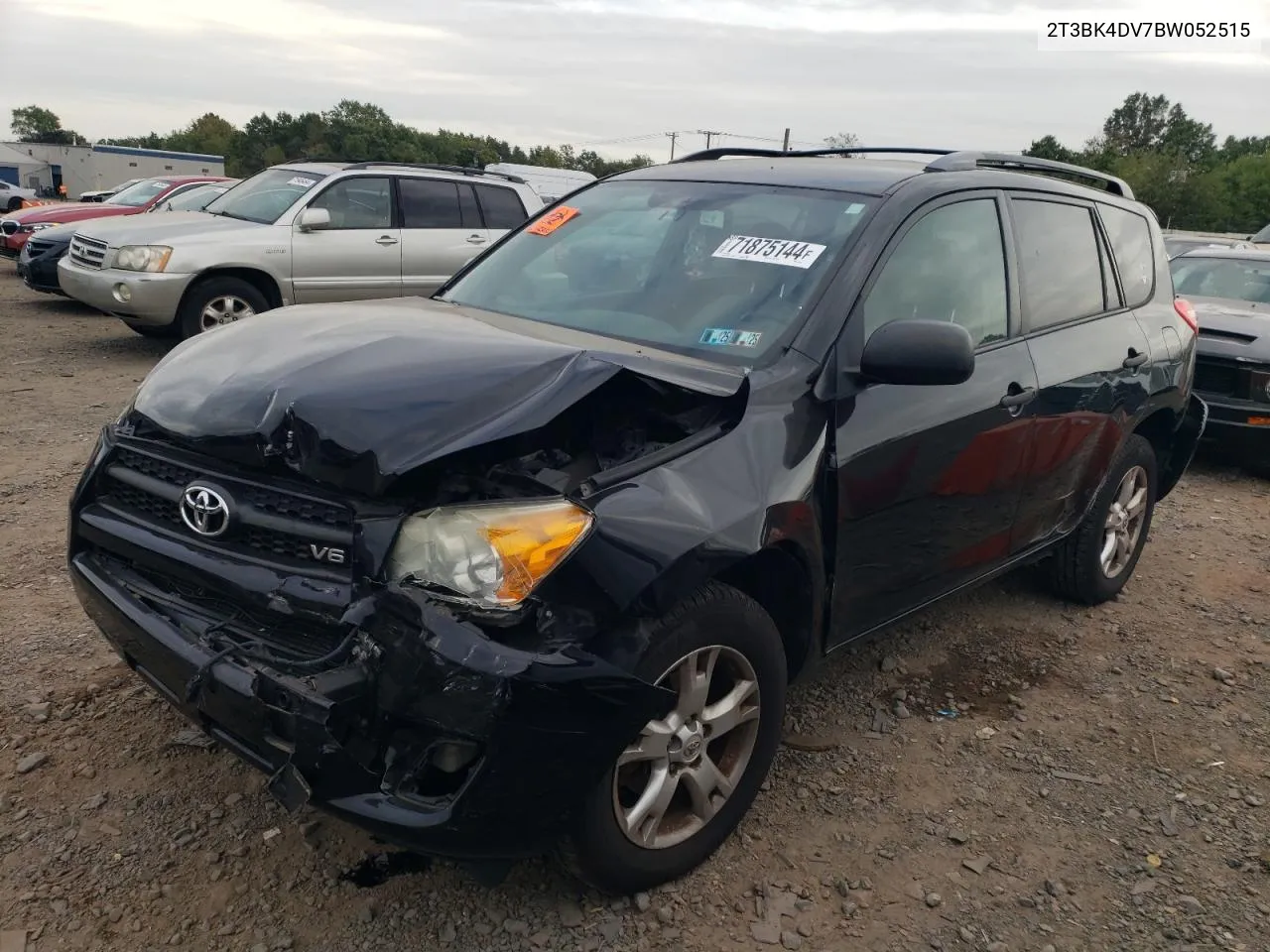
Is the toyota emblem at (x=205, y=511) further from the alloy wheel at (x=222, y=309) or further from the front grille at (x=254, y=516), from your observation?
the alloy wheel at (x=222, y=309)

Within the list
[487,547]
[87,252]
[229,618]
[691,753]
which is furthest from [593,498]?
[87,252]

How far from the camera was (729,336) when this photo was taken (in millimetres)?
2861

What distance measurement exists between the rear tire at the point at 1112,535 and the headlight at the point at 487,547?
9.77 ft

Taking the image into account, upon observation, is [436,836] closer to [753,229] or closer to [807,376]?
[807,376]

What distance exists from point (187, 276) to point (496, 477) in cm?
713


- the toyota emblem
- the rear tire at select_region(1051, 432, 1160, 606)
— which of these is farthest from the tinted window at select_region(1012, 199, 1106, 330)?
the toyota emblem

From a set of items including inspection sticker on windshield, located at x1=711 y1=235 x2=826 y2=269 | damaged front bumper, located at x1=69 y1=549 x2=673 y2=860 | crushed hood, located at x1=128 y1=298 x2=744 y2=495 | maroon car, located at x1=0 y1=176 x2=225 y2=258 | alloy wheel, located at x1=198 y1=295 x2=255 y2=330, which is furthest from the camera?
maroon car, located at x1=0 y1=176 x2=225 y2=258

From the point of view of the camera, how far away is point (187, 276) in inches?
324

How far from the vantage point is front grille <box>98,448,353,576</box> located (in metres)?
2.18

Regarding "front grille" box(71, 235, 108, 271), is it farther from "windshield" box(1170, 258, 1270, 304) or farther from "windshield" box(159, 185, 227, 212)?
"windshield" box(1170, 258, 1270, 304)

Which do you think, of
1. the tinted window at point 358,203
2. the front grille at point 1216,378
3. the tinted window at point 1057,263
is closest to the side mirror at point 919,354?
the tinted window at point 1057,263

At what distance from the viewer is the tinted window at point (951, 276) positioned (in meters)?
3.00

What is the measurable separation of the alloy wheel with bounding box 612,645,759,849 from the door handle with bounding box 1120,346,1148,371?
97.8 inches

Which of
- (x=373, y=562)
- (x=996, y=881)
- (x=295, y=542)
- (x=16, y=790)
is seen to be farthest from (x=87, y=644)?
(x=996, y=881)
